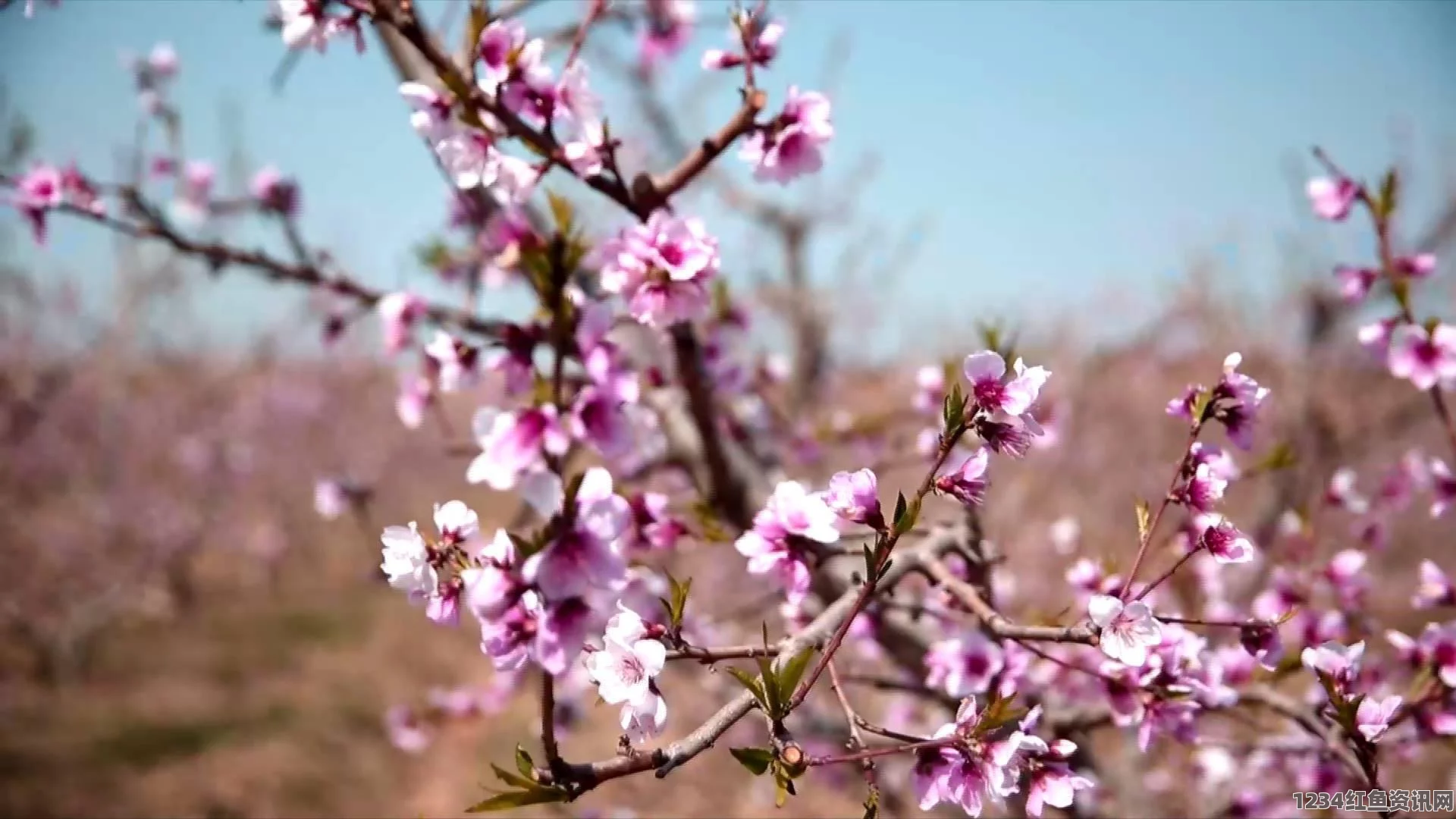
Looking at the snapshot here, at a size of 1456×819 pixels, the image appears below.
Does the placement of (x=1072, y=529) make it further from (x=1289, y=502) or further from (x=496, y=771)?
(x=1289, y=502)

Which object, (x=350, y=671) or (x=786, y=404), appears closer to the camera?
(x=786, y=404)

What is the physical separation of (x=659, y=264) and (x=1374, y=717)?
4.48 feet

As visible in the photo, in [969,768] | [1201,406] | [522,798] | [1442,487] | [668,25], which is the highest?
[668,25]

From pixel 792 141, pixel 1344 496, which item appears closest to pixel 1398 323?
pixel 1344 496

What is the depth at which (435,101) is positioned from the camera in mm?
1327

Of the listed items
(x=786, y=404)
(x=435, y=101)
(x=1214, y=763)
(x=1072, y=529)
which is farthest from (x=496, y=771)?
(x=786, y=404)

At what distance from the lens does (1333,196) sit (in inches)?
75.8

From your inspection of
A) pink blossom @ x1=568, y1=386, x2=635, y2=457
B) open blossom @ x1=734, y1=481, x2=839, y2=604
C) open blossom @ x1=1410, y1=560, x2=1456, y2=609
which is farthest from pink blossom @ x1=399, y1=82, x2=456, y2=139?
open blossom @ x1=1410, y1=560, x2=1456, y2=609

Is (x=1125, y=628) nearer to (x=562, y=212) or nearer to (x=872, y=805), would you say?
(x=872, y=805)

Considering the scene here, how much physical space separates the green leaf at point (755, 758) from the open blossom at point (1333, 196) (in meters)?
2.00

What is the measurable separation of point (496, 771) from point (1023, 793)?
142cm

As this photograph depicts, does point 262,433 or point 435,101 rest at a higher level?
point 262,433

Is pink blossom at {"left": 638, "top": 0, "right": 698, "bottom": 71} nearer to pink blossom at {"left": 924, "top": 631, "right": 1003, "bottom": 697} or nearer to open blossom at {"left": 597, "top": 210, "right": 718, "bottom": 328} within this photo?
open blossom at {"left": 597, "top": 210, "right": 718, "bottom": 328}

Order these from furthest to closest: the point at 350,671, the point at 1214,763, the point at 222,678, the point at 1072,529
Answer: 1. the point at 350,671
2. the point at 222,678
3. the point at 1072,529
4. the point at 1214,763
